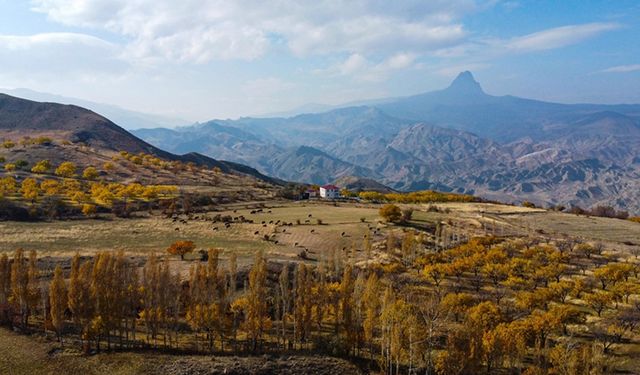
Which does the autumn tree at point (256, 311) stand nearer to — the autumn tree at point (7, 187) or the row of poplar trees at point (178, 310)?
the row of poplar trees at point (178, 310)

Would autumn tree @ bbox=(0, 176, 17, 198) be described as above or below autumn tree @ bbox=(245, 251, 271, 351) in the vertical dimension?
above

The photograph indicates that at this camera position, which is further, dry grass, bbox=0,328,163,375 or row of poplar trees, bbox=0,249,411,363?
row of poplar trees, bbox=0,249,411,363

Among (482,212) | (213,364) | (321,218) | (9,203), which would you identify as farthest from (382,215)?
(9,203)

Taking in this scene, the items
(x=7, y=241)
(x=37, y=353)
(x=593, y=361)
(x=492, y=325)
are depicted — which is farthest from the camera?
(x=7, y=241)

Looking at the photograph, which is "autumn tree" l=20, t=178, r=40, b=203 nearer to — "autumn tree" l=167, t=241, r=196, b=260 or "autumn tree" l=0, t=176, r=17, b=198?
"autumn tree" l=0, t=176, r=17, b=198

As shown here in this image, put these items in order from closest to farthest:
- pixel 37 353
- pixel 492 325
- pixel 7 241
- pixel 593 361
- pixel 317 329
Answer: pixel 593 361 < pixel 37 353 < pixel 492 325 < pixel 317 329 < pixel 7 241

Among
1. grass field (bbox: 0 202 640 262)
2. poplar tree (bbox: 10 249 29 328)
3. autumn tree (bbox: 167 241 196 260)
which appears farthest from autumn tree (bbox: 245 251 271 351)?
autumn tree (bbox: 167 241 196 260)

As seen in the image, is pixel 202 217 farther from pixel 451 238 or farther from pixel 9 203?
pixel 451 238

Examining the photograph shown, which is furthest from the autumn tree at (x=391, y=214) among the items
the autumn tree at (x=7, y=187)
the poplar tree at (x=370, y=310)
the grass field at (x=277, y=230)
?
the autumn tree at (x=7, y=187)

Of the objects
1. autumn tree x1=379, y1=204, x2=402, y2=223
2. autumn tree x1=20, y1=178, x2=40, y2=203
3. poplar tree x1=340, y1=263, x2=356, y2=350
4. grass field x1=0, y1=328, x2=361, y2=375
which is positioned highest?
autumn tree x1=20, y1=178, x2=40, y2=203

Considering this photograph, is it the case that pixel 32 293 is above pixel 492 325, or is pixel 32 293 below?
above

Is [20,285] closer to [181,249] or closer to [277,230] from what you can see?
[181,249]
